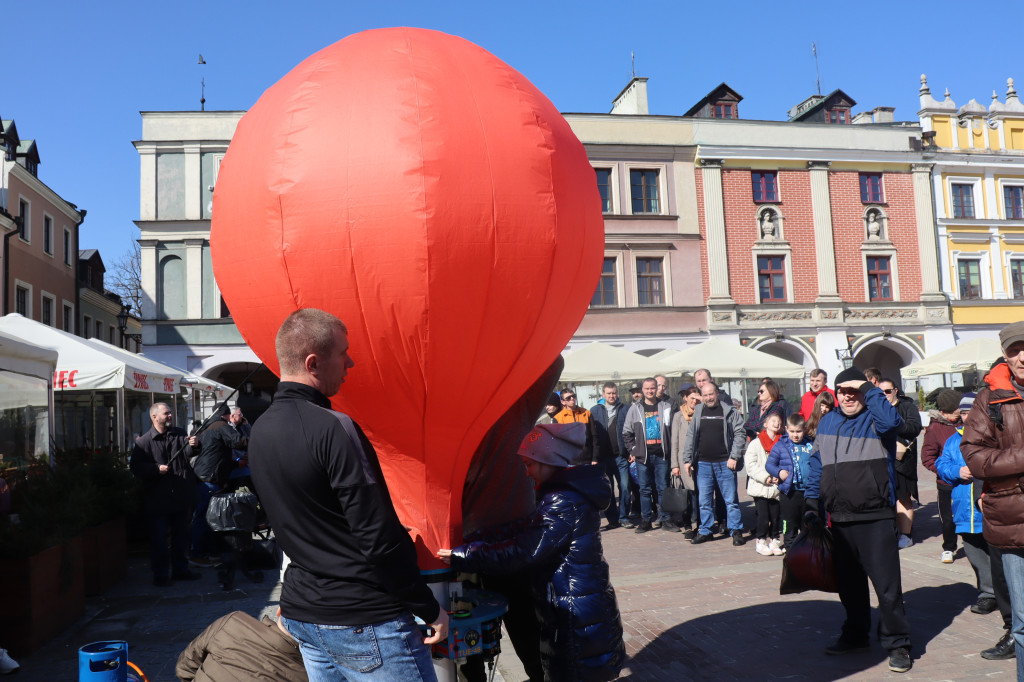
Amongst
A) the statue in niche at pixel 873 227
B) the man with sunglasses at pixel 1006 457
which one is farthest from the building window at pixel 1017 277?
the man with sunglasses at pixel 1006 457

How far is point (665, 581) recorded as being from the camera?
738cm

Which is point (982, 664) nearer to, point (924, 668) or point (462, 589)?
point (924, 668)

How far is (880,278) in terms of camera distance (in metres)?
30.0

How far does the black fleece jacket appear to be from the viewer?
2301 mm

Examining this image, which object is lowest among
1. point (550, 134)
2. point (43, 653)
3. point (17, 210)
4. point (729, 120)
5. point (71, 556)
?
point (43, 653)

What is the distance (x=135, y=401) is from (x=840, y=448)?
21.4 meters

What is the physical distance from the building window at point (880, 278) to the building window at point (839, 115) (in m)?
7.07

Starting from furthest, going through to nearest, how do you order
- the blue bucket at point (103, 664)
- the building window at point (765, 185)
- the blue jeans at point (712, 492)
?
the building window at point (765, 185) < the blue jeans at point (712, 492) < the blue bucket at point (103, 664)

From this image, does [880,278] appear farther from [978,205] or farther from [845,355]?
[978,205]

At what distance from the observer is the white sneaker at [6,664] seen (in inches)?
211

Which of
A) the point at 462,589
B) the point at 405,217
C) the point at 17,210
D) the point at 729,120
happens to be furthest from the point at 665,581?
the point at 17,210

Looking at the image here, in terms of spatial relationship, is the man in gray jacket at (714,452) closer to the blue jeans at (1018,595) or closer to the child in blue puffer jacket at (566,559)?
the blue jeans at (1018,595)

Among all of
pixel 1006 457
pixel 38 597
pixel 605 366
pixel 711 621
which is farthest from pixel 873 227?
pixel 38 597

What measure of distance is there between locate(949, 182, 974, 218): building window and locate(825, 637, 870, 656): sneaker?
3104 cm
